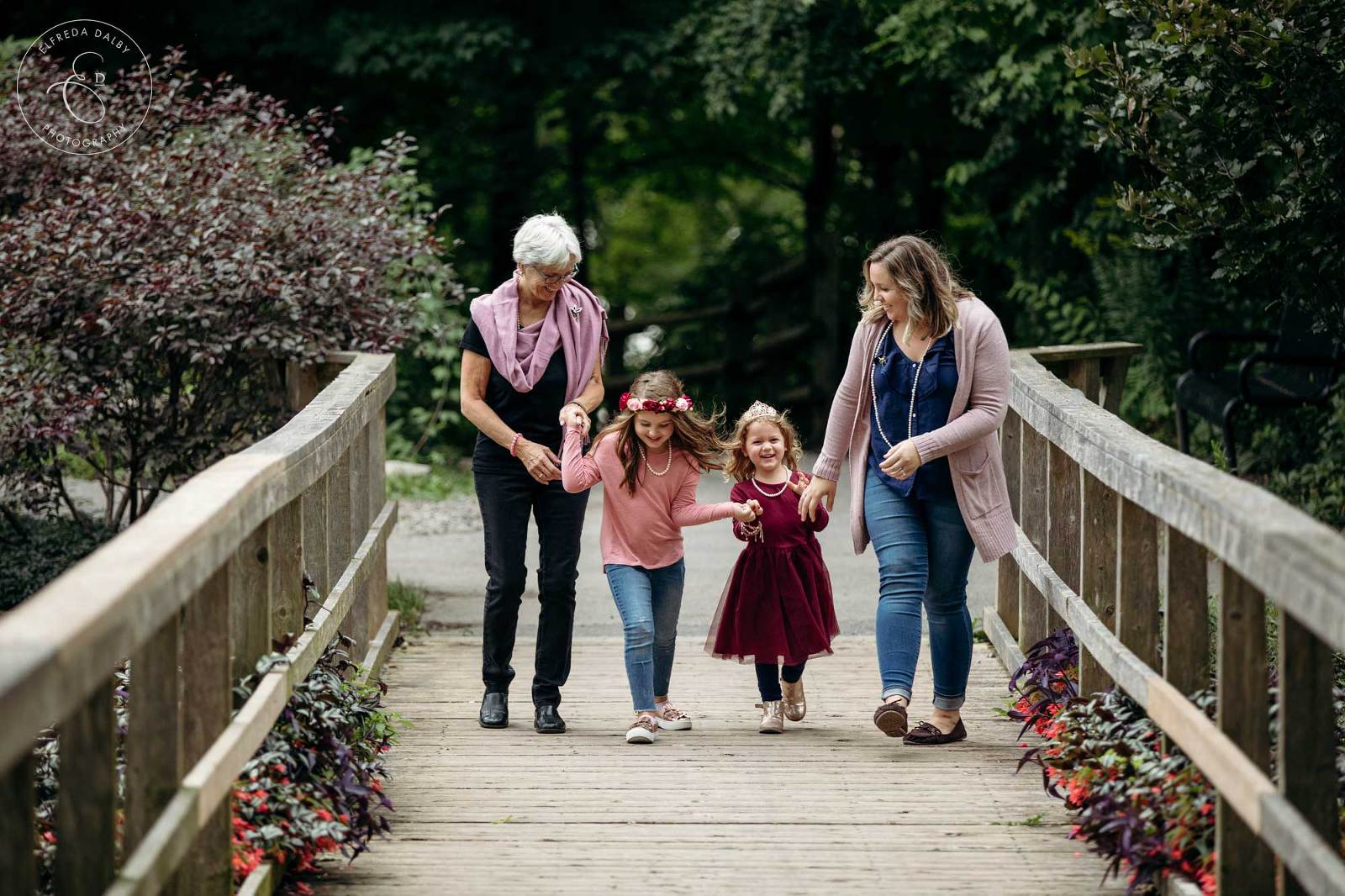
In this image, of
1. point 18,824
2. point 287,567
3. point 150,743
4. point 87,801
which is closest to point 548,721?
A: point 287,567

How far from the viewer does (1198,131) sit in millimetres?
6379

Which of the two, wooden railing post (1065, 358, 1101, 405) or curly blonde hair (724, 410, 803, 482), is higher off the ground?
wooden railing post (1065, 358, 1101, 405)

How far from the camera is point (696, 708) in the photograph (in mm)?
5777

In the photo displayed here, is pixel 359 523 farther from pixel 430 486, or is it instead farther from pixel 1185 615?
pixel 430 486

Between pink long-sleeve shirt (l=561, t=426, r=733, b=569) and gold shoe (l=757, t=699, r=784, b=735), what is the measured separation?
1.89 ft

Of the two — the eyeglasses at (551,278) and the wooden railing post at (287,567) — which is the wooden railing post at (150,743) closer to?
the wooden railing post at (287,567)

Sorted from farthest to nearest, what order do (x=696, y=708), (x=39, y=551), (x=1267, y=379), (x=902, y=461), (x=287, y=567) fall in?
(x=1267, y=379) < (x=39, y=551) < (x=696, y=708) < (x=902, y=461) < (x=287, y=567)

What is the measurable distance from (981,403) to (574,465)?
123 centimetres

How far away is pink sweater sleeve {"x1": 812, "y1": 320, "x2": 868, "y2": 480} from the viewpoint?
512cm

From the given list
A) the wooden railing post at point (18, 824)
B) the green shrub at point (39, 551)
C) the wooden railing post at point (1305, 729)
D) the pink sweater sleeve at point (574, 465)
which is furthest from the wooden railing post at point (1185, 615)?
the green shrub at point (39, 551)

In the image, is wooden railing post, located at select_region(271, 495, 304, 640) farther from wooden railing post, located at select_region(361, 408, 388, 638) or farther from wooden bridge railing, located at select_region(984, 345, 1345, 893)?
wooden bridge railing, located at select_region(984, 345, 1345, 893)

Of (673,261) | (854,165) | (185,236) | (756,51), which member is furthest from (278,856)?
(673,261)

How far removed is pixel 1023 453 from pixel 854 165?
1071 centimetres
